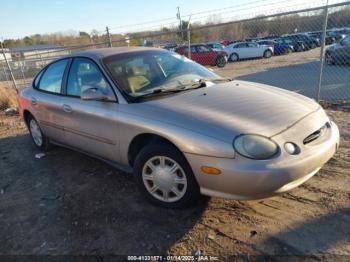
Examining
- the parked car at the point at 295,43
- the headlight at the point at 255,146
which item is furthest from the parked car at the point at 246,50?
the headlight at the point at 255,146

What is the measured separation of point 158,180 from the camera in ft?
10.5

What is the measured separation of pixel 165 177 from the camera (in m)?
3.14

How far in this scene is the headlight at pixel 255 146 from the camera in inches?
102

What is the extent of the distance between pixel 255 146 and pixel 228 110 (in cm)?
55

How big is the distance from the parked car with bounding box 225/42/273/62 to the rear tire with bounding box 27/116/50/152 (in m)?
20.6

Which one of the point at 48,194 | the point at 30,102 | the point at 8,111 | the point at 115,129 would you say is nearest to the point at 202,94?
the point at 115,129

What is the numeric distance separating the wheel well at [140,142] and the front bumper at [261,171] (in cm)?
44

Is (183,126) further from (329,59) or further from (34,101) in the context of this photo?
(329,59)

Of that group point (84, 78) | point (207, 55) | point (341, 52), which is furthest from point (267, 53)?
point (84, 78)

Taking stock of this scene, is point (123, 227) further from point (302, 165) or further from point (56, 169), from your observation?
point (56, 169)

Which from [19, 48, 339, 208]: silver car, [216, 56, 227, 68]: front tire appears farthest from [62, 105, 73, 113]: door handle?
[216, 56, 227, 68]: front tire

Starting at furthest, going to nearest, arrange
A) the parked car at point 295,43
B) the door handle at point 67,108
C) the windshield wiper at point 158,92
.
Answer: the parked car at point 295,43 → the door handle at point 67,108 → the windshield wiper at point 158,92

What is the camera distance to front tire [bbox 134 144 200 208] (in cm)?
300

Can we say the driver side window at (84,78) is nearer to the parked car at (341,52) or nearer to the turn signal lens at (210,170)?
the turn signal lens at (210,170)
